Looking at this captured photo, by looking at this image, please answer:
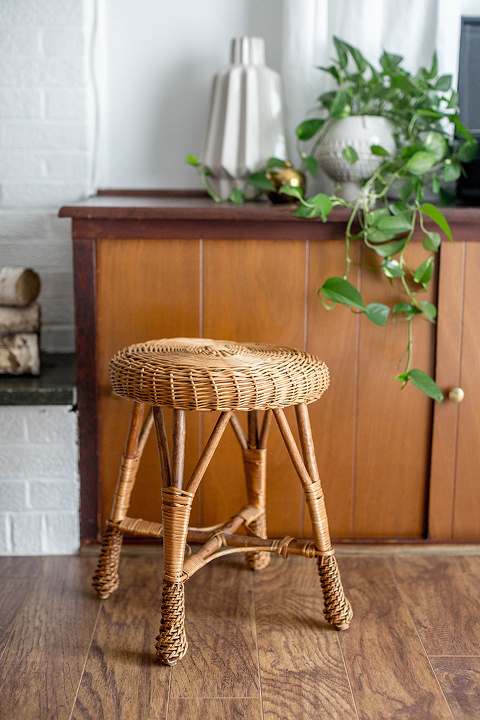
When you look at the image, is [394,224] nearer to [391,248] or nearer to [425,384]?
[391,248]

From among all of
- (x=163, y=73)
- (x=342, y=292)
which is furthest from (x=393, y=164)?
(x=163, y=73)

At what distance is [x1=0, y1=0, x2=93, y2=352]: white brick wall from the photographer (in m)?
1.72

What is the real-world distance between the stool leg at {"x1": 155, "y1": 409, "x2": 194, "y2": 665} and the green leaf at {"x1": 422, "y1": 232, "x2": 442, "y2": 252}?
654 millimetres

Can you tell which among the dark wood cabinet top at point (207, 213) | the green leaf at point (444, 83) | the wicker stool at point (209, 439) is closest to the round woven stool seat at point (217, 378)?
the wicker stool at point (209, 439)

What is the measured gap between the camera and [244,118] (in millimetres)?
1740

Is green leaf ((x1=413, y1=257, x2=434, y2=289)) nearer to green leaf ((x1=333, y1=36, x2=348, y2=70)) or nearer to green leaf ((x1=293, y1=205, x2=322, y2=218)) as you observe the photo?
green leaf ((x1=293, y1=205, x2=322, y2=218))

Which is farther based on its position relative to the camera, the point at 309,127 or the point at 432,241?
the point at 309,127

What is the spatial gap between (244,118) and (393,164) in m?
0.41

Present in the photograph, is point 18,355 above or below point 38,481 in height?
above

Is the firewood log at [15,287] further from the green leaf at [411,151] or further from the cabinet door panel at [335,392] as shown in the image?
the green leaf at [411,151]

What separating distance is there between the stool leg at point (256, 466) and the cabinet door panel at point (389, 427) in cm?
25

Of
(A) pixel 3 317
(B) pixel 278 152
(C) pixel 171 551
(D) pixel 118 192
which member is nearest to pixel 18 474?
(A) pixel 3 317

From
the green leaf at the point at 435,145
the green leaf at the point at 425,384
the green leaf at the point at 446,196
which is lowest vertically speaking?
the green leaf at the point at 425,384

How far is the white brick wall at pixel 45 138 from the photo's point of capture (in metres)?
1.72
